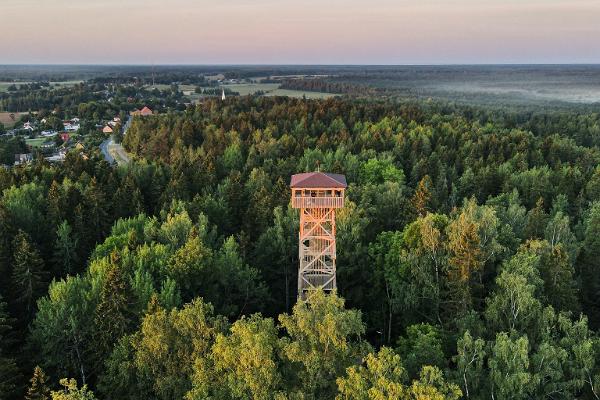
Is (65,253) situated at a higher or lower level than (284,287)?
higher

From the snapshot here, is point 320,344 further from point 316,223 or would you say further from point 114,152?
point 114,152

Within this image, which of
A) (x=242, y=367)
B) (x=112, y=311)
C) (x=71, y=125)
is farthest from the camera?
(x=71, y=125)

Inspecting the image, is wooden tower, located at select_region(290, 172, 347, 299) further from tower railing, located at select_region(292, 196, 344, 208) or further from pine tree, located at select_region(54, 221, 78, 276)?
pine tree, located at select_region(54, 221, 78, 276)

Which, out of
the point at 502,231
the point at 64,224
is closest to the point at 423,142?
the point at 502,231

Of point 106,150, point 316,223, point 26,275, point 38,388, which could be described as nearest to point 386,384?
point 316,223

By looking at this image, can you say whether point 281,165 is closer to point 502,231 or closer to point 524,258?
point 502,231

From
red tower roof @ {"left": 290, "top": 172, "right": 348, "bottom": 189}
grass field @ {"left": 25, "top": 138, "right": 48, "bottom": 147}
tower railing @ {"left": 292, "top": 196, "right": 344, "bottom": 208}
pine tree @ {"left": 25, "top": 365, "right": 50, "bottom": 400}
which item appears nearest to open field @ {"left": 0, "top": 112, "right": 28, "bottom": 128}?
grass field @ {"left": 25, "top": 138, "right": 48, "bottom": 147}

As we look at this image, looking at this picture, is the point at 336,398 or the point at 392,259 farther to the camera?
the point at 392,259

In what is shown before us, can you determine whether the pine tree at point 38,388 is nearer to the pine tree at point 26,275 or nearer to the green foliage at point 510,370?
the pine tree at point 26,275
